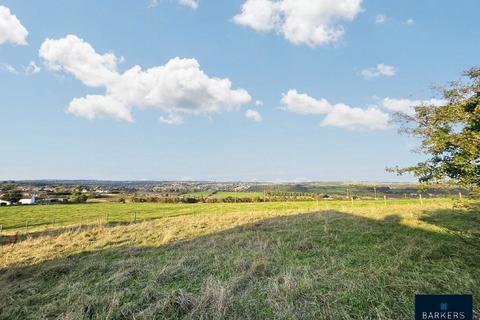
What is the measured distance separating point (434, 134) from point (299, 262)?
6074 mm

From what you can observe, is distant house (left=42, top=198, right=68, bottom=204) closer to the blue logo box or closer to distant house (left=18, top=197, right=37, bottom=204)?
distant house (left=18, top=197, right=37, bottom=204)

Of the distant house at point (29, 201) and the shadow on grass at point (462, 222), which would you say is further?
the distant house at point (29, 201)

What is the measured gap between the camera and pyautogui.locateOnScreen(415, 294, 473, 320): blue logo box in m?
2.68

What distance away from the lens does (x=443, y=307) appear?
2758 mm

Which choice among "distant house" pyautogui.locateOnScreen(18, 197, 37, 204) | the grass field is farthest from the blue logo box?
"distant house" pyautogui.locateOnScreen(18, 197, 37, 204)

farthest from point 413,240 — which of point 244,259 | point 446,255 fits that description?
point 244,259

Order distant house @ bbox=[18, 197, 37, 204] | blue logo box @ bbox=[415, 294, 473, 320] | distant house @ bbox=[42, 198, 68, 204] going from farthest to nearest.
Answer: distant house @ bbox=[42, 198, 68, 204]
distant house @ bbox=[18, 197, 37, 204]
blue logo box @ bbox=[415, 294, 473, 320]

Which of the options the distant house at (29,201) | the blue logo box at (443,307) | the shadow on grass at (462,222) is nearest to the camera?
the blue logo box at (443,307)

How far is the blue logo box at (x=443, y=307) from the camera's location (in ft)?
8.79

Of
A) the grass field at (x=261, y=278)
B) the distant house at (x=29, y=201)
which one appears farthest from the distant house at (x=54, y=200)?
the grass field at (x=261, y=278)

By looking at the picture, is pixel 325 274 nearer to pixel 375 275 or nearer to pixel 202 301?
pixel 375 275

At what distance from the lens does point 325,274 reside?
27.4 feet

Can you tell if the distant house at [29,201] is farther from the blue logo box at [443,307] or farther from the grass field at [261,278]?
the blue logo box at [443,307]

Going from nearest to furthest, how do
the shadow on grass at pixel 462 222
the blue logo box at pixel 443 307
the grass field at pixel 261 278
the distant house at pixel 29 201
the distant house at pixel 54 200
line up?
the blue logo box at pixel 443 307 → the grass field at pixel 261 278 → the shadow on grass at pixel 462 222 → the distant house at pixel 29 201 → the distant house at pixel 54 200
